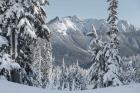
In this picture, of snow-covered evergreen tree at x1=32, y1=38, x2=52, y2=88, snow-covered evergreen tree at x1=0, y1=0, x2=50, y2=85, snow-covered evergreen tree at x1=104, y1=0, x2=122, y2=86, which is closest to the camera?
snow-covered evergreen tree at x1=0, y1=0, x2=50, y2=85

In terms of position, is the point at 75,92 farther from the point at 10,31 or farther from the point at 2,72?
the point at 10,31

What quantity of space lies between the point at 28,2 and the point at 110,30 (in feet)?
56.1

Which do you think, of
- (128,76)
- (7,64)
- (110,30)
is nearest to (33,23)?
(7,64)

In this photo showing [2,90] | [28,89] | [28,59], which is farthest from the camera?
[28,59]

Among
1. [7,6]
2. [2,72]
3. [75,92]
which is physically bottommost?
[75,92]

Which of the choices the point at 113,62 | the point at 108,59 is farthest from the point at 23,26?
the point at 113,62

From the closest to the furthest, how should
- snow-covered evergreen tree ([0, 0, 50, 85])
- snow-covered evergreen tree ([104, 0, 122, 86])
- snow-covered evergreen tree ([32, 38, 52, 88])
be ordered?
snow-covered evergreen tree ([0, 0, 50, 85])
snow-covered evergreen tree ([104, 0, 122, 86])
snow-covered evergreen tree ([32, 38, 52, 88])

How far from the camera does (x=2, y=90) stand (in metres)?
18.4

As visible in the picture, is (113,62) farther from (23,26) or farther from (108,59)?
(23,26)

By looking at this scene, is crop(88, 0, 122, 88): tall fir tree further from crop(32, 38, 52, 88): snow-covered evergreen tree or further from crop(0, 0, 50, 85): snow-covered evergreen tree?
crop(32, 38, 52, 88): snow-covered evergreen tree

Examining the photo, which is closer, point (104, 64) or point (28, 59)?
point (28, 59)

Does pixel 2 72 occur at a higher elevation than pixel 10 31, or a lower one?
lower

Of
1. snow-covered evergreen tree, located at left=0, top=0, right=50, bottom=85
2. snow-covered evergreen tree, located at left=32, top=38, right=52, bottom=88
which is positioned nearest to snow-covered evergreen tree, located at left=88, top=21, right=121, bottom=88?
snow-covered evergreen tree, located at left=0, top=0, right=50, bottom=85

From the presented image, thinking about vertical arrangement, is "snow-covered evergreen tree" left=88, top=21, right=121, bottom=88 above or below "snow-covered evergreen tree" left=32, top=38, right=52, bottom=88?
below
